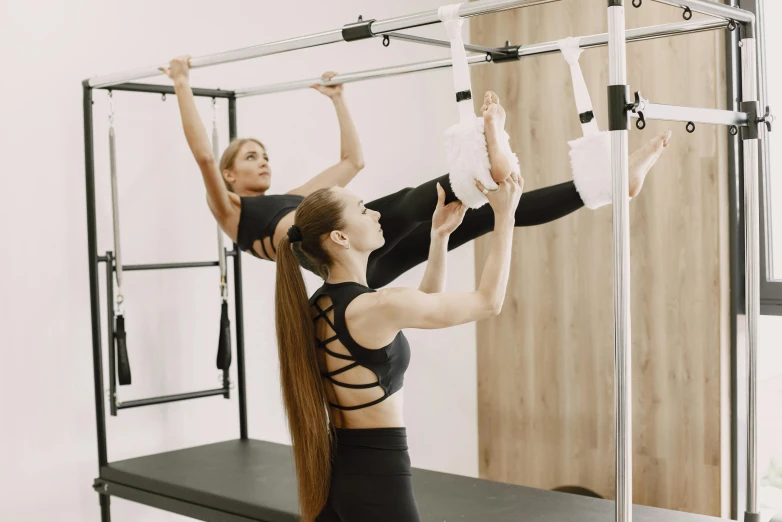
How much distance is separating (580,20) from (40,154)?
2616 millimetres

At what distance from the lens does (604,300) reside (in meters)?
4.32

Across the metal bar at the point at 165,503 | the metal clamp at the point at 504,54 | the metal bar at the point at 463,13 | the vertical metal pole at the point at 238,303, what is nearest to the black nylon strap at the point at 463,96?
the metal bar at the point at 463,13

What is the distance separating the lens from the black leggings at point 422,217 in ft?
7.98

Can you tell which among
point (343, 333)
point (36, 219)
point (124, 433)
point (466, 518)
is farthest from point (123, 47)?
point (466, 518)

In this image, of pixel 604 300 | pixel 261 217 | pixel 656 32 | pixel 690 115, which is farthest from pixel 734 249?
pixel 261 217

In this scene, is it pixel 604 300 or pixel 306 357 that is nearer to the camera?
pixel 306 357

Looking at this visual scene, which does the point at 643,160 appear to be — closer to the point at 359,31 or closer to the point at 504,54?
the point at 504,54

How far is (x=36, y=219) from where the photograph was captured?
3.38 metres

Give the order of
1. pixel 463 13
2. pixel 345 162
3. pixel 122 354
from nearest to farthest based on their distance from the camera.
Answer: pixel 463 13 → pixel 122 354 → pixel 345 162

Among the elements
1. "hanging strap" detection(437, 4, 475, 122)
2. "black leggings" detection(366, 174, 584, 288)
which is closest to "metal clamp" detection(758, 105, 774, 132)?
"black leggings" detection(366, 174, 584, 288)

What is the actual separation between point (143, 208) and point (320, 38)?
4.86 ft

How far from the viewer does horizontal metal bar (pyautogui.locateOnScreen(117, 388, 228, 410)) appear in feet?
11.1

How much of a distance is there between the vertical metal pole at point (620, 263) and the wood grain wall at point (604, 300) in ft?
7.00

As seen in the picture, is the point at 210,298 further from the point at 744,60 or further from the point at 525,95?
the point at 744,60
